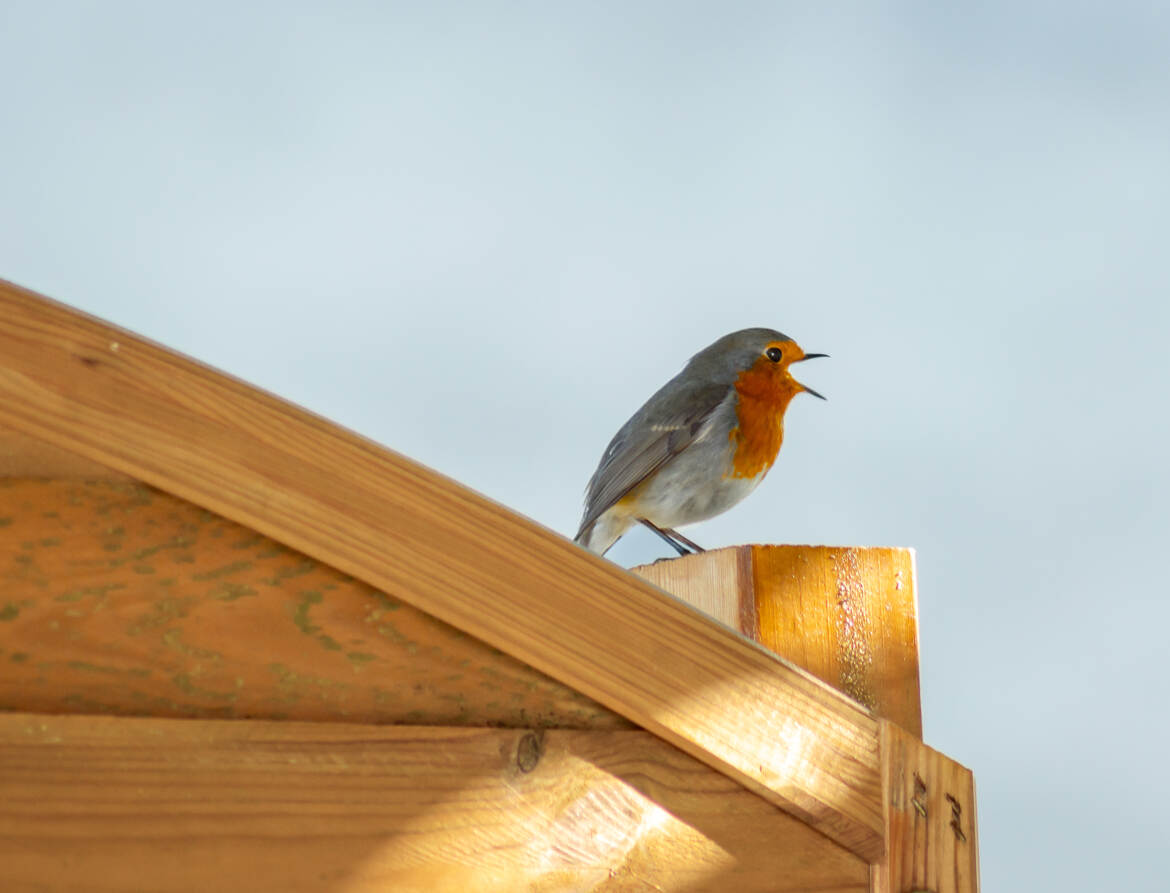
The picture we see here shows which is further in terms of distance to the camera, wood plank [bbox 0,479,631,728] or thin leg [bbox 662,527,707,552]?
thin leg [bbox 662,527,707,552]

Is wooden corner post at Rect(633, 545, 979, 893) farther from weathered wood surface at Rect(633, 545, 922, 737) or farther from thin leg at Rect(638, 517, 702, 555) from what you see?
thin leg at Rect(638, 517, 702, 555)

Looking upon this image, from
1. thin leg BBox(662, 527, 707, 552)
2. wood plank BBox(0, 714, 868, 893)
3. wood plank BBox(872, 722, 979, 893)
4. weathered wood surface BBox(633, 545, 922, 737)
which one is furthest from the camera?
thin leg BBox(662, 527, 707, 552)

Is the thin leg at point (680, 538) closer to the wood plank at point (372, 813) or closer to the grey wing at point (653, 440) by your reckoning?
the grey wing at point (653, 440)

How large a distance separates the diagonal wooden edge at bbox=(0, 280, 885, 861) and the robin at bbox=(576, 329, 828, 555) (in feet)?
6.58

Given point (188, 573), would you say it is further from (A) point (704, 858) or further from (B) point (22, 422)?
(A) point (704, 858)

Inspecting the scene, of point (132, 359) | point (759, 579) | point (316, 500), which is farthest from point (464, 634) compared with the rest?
point (759, 579)

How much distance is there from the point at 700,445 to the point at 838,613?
1.79 metres

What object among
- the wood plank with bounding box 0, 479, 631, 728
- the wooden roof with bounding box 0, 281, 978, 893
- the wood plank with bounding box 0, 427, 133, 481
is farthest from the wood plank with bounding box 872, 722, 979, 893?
the wood plank with bounding box 0, 427, 133, 481

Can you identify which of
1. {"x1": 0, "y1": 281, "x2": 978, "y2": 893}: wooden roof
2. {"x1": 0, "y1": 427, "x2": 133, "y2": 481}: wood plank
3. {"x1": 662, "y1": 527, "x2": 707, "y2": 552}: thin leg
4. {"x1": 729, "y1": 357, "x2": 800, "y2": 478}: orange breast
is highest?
{"x1": 729, "y1": 357, "x2": 800, "y2": 478}: orange breast

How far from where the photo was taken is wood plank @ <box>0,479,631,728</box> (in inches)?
25.2

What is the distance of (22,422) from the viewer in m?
0.63

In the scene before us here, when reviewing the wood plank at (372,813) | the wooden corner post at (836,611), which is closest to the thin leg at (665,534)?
the wooden corner post at (836,611)

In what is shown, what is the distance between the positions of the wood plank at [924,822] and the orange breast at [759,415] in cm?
202

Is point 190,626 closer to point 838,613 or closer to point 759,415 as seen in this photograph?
point 838,613
